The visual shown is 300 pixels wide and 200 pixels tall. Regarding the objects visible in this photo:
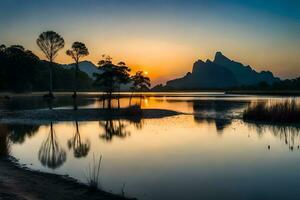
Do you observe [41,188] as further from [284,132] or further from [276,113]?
[276,113]

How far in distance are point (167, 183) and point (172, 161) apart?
402 cm

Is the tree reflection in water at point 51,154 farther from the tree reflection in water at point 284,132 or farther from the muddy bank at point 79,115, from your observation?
the muddy bank at point 79,115

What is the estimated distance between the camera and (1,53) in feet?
364

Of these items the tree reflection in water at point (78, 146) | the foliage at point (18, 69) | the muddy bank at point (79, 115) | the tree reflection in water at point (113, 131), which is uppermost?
the foliage at point (18, 69)

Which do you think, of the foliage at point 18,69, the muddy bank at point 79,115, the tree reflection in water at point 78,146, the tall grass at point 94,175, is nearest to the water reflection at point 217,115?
the muddy bank at point 79,115

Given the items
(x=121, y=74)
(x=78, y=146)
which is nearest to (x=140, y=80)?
(x=121, y=74)

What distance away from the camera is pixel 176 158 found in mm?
17734

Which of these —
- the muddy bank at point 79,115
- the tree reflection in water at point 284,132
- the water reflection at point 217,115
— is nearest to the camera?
the tree reflection in water at point 284,132

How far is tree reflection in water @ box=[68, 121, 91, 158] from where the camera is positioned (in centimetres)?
1952

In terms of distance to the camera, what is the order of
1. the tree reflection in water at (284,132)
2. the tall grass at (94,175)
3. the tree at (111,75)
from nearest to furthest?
the tall grass at (94,175) → the tree reflection in water at (284,132) → the tree at (111,75)

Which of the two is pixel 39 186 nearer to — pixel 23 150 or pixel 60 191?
pixel 60 191

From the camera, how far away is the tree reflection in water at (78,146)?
1952 cm

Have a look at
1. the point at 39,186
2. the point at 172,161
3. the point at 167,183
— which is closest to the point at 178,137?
the point at 172,161

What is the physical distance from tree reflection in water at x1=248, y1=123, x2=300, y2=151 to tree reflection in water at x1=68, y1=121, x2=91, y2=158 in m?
11.4
